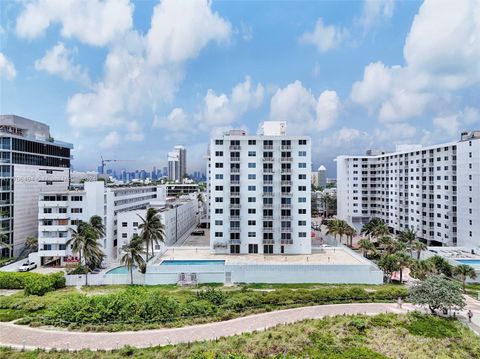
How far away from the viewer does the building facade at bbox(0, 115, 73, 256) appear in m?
55.3

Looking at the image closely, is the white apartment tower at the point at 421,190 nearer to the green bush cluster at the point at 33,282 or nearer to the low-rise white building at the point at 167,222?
the low-rise white building at the point at 167,222

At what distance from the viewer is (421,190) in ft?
231

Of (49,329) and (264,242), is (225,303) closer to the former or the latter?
(49,329)

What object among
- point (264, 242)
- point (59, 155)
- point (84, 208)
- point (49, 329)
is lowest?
point (49, 329)

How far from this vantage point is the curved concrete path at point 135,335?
24.8m

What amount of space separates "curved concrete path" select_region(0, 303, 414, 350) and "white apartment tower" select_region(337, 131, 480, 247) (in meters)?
44.2

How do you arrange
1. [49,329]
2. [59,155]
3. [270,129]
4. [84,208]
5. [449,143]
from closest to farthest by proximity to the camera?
[49,329], [84,208], [270,129], [449,143], [59,155]

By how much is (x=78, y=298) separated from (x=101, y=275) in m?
10.8

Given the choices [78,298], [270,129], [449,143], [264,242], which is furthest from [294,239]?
[449,143]

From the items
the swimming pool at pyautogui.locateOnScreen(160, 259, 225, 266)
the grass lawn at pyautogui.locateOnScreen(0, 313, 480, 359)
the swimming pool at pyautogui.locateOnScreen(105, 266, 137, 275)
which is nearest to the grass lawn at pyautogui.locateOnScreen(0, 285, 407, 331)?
the grass lawn at pyautogui.locateOnScreen(0, 313, 480, 359)

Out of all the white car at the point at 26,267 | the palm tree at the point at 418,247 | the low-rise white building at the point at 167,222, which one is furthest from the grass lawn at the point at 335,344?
the low-rise white building at the point at 167,222

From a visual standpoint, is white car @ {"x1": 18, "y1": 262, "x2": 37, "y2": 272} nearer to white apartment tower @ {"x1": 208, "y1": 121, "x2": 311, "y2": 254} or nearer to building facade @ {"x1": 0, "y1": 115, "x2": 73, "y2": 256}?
building facade @ {"x1": 0, "y1": 115, "x2": 73, "y2": 256}

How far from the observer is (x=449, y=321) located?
93.7 ft

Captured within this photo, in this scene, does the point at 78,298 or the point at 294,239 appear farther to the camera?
the point at 294,239
